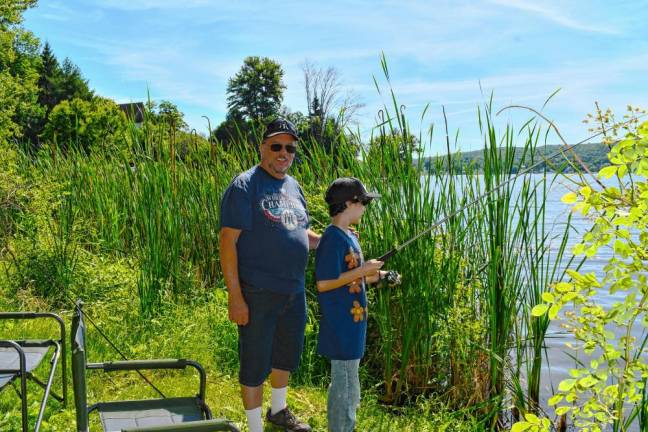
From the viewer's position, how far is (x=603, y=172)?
5.02 feet

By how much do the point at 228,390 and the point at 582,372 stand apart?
113 inches

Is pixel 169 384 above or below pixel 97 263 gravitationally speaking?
below

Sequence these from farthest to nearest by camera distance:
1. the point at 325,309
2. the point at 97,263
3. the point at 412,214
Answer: the point at 97,263 → the point at 412,214 → the point at 325,309

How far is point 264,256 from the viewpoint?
2.99 meters

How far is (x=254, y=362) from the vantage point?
310 centimetres

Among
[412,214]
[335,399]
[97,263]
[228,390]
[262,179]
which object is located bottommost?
[228,390]

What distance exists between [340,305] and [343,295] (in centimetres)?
5

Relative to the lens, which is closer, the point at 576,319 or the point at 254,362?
the point at 576,319

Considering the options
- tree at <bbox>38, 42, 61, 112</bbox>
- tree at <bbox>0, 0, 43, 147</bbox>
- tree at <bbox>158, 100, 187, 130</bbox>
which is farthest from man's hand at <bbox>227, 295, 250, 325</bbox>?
tree at <bbox>38, 42, 61, 112</bbox>

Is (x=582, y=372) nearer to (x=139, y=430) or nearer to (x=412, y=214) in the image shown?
(x=139, y=430)

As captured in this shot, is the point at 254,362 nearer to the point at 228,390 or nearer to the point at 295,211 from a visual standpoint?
the point at 295,211

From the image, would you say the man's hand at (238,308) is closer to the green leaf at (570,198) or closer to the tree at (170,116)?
the green leaf at (570,198)

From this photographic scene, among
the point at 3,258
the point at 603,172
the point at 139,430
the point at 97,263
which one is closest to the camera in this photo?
the point at 603,172

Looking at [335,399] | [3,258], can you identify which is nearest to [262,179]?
[335,399]
